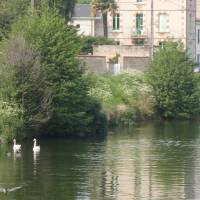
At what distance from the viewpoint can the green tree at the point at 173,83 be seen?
299ft

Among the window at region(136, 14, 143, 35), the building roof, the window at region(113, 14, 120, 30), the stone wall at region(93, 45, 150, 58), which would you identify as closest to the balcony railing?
the window at region(136, 14, 143, 35)

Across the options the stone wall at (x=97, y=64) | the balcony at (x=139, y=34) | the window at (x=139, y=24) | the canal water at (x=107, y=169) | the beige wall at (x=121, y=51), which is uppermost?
the window at (x=139, y=24)

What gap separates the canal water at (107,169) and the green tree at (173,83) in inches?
Result: 688

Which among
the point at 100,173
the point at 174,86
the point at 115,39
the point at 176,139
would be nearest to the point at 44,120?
the point at 176,139

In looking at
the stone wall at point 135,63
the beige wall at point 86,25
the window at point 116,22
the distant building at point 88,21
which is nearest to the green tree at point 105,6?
the window at point 116,22

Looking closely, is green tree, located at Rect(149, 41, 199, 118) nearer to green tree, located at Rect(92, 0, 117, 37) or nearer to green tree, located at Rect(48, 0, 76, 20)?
green tree, located at Rect(48, 0, 76, 20)

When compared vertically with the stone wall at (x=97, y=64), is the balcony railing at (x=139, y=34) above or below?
above

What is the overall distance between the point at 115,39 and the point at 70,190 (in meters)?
76.2

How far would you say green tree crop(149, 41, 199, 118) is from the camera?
299ft

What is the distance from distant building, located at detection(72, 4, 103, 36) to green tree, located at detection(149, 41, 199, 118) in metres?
30.3

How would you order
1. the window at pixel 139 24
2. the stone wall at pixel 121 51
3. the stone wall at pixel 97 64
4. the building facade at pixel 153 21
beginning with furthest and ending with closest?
the window at pixel 139 24, the building facade at pixel 153 21, the stone wall at pixel 121 51, the stone wall at pixel 97 64

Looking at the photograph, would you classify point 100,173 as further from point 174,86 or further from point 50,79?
point 174,86

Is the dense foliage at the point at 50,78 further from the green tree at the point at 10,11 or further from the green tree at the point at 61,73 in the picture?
the green tree at the point at 10,11

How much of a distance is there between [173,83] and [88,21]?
114ft
